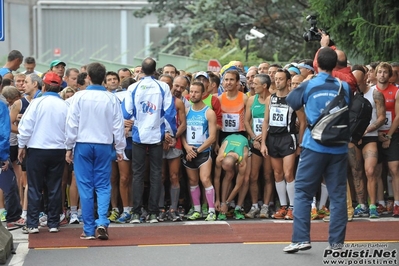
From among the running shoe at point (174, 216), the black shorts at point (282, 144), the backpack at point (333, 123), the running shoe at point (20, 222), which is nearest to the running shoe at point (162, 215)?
the running shoe at point (174, 216)

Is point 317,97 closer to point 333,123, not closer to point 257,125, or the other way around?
point 333,123

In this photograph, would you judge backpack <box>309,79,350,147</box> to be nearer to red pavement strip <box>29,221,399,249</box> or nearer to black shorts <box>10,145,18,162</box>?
red pavement strip <box>29,221,399,249</box>

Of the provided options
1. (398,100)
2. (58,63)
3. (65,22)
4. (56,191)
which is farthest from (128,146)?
(65,22)

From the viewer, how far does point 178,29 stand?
3688cm

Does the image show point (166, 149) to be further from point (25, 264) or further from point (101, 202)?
point (25, 264)

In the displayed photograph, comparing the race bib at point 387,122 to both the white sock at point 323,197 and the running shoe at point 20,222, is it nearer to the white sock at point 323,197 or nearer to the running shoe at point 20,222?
the white sock at point 323,197

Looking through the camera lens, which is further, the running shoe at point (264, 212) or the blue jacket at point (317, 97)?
the running shoe at point (264, 212)

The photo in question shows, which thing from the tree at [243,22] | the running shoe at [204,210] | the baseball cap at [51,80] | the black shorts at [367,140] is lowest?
the running shoe at [204,210]

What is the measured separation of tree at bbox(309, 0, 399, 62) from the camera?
1850 centimetres

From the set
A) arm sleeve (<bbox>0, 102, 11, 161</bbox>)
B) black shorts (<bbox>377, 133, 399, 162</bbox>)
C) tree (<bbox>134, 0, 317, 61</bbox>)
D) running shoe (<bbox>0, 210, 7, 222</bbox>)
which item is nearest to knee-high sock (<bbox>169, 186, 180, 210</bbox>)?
running shoe (<bbox>0, 210, 7, 222</bbox>)

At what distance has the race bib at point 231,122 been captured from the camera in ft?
46.2

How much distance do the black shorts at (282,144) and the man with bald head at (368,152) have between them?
0.87 m

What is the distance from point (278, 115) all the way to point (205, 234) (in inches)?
91.0

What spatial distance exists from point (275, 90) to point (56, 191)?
A: 377cm
